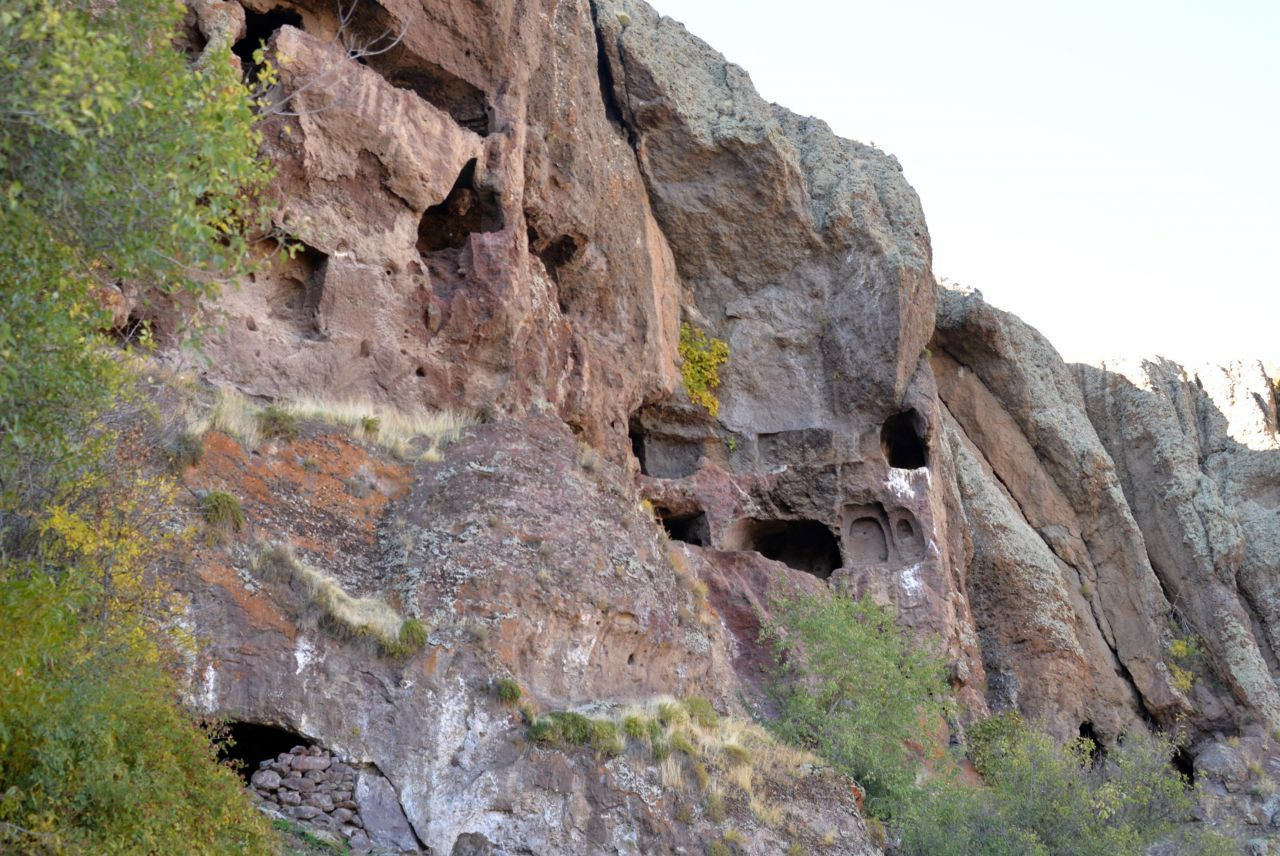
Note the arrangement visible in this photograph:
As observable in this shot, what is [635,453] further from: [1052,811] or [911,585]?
[1052,811]

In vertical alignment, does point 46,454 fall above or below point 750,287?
below

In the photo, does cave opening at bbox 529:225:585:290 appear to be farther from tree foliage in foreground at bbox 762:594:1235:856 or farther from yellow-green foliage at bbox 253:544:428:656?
yellow-green foliage at bbox 253:544:428:656

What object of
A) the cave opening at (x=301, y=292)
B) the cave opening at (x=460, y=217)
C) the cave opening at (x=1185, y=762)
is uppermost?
the cave opening at (x=460, y=217)

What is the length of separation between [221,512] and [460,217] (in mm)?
8756

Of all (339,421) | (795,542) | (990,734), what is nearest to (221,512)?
(339,421)

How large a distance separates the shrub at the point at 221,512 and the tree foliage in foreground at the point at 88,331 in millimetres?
2460

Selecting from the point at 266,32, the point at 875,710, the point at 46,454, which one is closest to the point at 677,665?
the point at 875,710

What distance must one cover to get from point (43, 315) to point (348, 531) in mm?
6768

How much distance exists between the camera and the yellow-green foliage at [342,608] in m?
12.7

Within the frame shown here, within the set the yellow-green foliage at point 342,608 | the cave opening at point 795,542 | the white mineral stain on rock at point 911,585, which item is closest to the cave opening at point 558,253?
the cave opening at point 795,542

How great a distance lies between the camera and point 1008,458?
31281 millimetres

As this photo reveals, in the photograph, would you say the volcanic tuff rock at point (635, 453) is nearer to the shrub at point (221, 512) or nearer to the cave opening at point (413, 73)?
the cave opening at point (413, 73)

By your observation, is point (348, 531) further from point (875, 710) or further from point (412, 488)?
point (875, 710)

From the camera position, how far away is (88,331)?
9.24 meters
